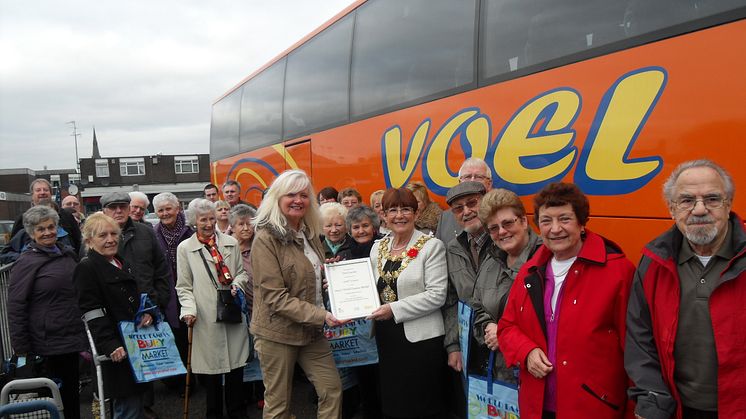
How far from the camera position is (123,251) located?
443 centimetres

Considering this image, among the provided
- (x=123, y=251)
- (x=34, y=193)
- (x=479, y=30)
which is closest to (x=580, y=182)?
(x=479, y=30)

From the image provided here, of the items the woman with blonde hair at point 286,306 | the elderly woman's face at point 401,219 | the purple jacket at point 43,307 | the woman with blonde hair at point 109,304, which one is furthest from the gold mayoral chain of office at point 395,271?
the purple jacket at point 43,307

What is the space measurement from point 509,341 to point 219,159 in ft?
30.8

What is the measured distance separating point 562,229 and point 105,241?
3156 mm

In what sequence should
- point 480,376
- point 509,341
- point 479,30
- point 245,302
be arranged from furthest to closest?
1. point 245,302
2. point 479,30
3. point 480,376
4. point 509,341

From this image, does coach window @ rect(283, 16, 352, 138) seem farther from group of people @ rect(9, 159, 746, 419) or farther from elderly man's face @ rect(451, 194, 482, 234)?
elderly man's face @ rect(451, 194, 482, 234)

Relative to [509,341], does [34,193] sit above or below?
above

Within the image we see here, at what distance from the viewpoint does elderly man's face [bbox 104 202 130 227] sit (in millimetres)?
4672

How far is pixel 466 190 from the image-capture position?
324 cm

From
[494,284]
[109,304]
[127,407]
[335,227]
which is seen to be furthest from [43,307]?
[494,284]

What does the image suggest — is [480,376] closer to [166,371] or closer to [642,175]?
[642,175]

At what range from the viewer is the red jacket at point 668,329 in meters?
1.80

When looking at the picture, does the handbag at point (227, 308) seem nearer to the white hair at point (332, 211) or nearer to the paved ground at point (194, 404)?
the white hair at point (332, 211)

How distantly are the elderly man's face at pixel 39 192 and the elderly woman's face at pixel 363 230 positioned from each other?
14.0 ft
